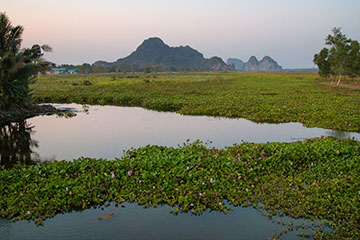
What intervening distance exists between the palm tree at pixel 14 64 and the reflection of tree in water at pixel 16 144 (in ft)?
5.47

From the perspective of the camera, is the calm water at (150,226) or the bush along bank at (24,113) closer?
the calm water at (150,226)

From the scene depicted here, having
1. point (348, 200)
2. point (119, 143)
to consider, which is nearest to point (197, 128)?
point (119, 143)

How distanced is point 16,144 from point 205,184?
28.3ft

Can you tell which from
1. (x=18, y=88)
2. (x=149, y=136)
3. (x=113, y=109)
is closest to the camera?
(x=149, y=136)

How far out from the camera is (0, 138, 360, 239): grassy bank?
5.74m

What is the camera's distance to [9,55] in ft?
47.7

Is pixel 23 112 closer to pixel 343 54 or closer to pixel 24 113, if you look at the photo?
pixel 24 113

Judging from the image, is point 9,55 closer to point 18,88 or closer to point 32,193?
point 18,88

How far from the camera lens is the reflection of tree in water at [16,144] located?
9373 mm

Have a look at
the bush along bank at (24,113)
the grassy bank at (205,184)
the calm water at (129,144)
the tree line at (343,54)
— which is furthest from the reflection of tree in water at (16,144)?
the tree line at (343,54)

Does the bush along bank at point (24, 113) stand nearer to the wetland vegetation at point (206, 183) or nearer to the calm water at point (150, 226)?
the wetland vegetation at point (206, 183)

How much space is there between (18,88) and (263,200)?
579 inches

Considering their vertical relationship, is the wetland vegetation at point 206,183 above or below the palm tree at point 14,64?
below

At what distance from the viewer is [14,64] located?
14.6m
